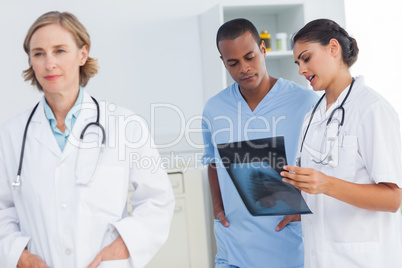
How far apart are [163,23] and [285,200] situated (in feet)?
8.59

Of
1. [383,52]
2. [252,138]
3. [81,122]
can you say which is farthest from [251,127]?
[383,52]

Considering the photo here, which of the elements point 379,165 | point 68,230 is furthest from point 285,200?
point 68,230

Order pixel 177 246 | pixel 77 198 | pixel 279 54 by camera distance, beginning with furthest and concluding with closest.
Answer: pixel 279 54
pixel 177 246
pixel 77 198

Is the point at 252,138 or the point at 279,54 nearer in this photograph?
the point at 252,138

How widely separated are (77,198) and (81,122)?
0.22 m

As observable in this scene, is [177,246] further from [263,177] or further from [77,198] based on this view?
[77,198]

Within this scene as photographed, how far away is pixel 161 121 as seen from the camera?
3.90 meters

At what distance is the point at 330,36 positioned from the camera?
1610mm

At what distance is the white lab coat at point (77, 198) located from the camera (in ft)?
4.45

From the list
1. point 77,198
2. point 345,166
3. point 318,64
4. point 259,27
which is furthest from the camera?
point 259,27

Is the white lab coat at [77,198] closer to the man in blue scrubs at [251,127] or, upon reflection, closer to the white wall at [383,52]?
the man in blue scrubs at [251,127]

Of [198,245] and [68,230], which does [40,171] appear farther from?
[198,245]

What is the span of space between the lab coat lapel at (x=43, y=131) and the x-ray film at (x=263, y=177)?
609 millimetres

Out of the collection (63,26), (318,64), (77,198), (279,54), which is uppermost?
(279,54)
